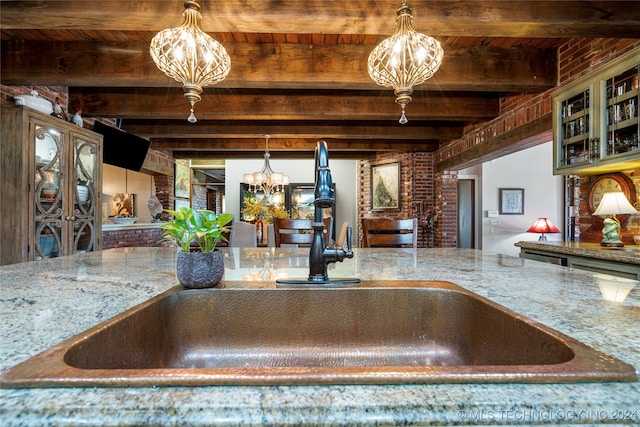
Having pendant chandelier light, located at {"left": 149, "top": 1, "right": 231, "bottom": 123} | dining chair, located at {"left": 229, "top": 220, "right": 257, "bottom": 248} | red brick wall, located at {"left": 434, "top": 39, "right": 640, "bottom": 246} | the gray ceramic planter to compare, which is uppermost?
red brick wall, located at {"left": 434, "top": 39, "right": 640, "bottom": 246}

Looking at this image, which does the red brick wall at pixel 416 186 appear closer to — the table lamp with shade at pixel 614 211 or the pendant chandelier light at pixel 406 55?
the table lamp with shade at pixel 614 211

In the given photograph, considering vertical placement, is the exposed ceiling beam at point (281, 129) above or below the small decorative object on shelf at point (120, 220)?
above

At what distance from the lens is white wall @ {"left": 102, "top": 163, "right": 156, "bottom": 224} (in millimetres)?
5930

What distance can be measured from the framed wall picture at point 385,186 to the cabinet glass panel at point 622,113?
3.84m

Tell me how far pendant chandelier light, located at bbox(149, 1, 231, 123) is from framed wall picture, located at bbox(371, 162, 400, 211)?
470 cm

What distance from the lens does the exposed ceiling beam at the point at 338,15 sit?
1989 mm

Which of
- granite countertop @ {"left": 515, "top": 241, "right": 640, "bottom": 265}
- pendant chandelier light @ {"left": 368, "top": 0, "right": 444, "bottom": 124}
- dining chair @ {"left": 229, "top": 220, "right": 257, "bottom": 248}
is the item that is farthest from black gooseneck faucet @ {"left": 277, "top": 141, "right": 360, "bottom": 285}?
dining chair @ {"left": 229, "top": 220, "right": 257, "bottom": 248}

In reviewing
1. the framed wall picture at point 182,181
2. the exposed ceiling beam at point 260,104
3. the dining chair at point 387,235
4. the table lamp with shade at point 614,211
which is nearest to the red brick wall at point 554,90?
the exposed ceiling beam at point 260,104

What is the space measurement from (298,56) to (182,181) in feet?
16.2

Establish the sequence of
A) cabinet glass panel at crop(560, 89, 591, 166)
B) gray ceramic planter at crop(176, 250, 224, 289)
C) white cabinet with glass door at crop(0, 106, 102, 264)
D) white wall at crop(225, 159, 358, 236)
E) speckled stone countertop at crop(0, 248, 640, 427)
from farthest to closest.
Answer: white wall at crop(225, 159, 358, 236) < white cabinet with glass door at crop(0, 106, 102, 264) < cabinet glass panel at crop(560, 89, 591, 166) < gray ceramic planter at crop(176, 250, 224, 289) < speckled stone countertop at crop(0, 248, 640, 427)

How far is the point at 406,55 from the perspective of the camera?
1803 millimetres

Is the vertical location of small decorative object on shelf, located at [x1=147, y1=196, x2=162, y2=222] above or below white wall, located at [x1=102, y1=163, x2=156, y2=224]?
below

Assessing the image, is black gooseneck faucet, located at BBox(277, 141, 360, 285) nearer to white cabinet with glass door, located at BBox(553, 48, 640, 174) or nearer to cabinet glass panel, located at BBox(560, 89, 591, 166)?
white cabinet with glass door, located at BBox(553, 48, 640, 174)

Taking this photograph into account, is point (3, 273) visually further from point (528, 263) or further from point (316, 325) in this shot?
point (528, 263)
